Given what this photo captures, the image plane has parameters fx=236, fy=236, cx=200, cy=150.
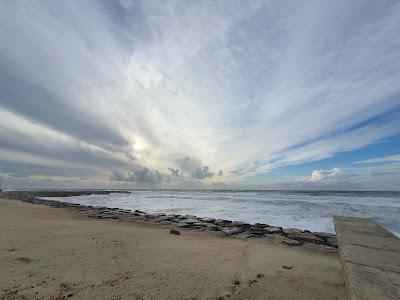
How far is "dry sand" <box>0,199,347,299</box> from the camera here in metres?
3.43

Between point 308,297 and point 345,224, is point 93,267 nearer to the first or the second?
point 308,297

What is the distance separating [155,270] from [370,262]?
11.3 ft

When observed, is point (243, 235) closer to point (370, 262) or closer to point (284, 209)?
point (370, 262)

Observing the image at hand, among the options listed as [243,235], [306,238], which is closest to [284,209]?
[306,238]

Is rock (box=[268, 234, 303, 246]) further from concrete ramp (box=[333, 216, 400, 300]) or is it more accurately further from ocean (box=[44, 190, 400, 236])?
ocean (box=[44, 190, 400, 236])

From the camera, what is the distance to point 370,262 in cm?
342

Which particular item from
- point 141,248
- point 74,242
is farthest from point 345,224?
point 74,242

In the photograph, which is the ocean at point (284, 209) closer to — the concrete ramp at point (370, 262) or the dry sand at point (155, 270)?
the concrete ramp at point (370, 262)

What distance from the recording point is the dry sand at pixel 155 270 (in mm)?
3426

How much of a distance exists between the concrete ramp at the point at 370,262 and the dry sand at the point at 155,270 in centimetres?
69

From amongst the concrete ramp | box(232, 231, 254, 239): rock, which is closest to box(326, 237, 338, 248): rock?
the concrete ramp

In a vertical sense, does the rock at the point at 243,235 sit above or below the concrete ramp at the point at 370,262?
below

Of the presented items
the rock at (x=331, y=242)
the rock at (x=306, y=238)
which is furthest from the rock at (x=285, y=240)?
the rock at (x=331, y=242)

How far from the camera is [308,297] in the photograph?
3602mm
